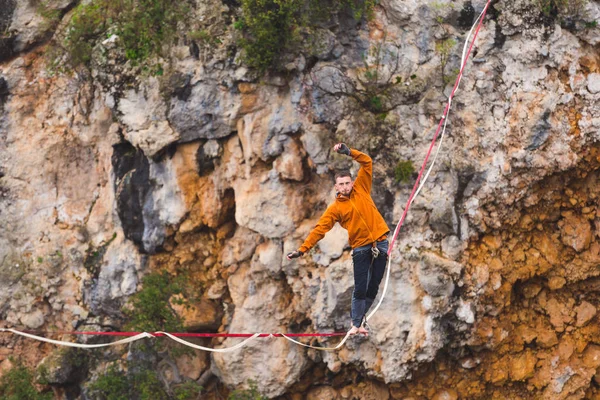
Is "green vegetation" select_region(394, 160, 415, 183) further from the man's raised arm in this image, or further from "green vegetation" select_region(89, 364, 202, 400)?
"green vegetation" select_region(89, 364, 202, 400)

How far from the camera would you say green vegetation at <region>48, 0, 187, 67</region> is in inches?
618

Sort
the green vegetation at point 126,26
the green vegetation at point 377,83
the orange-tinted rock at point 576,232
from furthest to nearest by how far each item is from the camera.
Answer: the green vegetation at point 126,26 → the orange-tinted rock at point 576,232 → the green vegetation at point 377,83

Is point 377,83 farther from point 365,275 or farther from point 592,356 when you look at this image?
point 592,356

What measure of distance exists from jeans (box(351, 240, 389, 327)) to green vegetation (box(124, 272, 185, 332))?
5.50 metres

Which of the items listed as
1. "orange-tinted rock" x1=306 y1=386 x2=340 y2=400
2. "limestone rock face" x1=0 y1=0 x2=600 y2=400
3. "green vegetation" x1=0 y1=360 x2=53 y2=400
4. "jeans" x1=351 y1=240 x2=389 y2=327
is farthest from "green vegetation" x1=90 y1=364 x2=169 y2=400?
"jeans" x1=351 y1=240 x2=389 y2=327

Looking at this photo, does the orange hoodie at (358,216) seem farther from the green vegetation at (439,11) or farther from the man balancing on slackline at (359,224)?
the green vegetation at (439,11)

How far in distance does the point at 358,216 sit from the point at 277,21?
568 cm

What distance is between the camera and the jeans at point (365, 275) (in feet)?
34.1

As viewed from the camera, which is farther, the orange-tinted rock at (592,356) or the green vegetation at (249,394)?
the orange-tinted rock at (592,356)

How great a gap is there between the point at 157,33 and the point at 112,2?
1323mm

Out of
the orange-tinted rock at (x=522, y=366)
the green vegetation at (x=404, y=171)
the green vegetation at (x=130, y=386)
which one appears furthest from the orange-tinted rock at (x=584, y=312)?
the green vegetation at (x=130, y=386)

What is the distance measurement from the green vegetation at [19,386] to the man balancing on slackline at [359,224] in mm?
8189

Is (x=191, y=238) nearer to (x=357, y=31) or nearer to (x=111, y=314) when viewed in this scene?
(x=111, y=314)

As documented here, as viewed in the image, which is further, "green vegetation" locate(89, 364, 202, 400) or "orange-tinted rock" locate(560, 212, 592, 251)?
"green vegetation" locate(89, 364, 202, 400)
